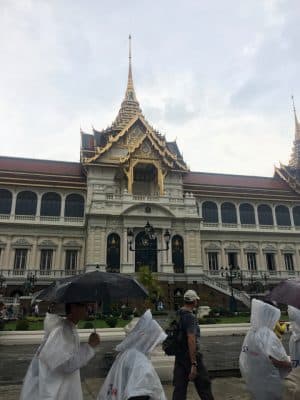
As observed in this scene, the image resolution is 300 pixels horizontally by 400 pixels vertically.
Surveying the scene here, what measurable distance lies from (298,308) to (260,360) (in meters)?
0.83

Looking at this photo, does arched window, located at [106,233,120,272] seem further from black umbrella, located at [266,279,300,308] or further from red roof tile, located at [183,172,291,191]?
black umbrella, located at [266,279,300,308]

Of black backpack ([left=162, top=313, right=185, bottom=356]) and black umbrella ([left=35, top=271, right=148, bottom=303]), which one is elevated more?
black umbrella ([left=35, top=271, right=148, bottom=303])

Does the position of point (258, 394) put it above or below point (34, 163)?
below

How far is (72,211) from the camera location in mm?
30531

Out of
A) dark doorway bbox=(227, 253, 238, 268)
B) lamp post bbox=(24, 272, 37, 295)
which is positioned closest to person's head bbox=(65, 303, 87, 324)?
lamp post bbox=(24, 272, 37, 295)

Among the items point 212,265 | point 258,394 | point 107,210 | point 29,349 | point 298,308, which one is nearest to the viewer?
point 258,394

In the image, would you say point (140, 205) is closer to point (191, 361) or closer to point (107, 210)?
point (107, 210)

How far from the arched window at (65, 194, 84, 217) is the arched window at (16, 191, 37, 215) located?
3.01 metres

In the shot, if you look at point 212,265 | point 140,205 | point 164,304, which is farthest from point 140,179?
point 164,304

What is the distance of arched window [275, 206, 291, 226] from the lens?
34684 mm

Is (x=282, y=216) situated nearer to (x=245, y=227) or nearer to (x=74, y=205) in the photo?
(x=245, y=227)

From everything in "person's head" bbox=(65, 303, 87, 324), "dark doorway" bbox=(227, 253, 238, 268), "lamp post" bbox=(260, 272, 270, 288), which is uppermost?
"dark doorway" bbox=(227, 253, 238, 268)

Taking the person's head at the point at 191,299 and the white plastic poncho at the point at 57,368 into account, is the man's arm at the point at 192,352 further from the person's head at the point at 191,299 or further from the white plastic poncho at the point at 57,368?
the white plastic poncho at the point at 57,368

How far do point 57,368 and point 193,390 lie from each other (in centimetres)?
363
